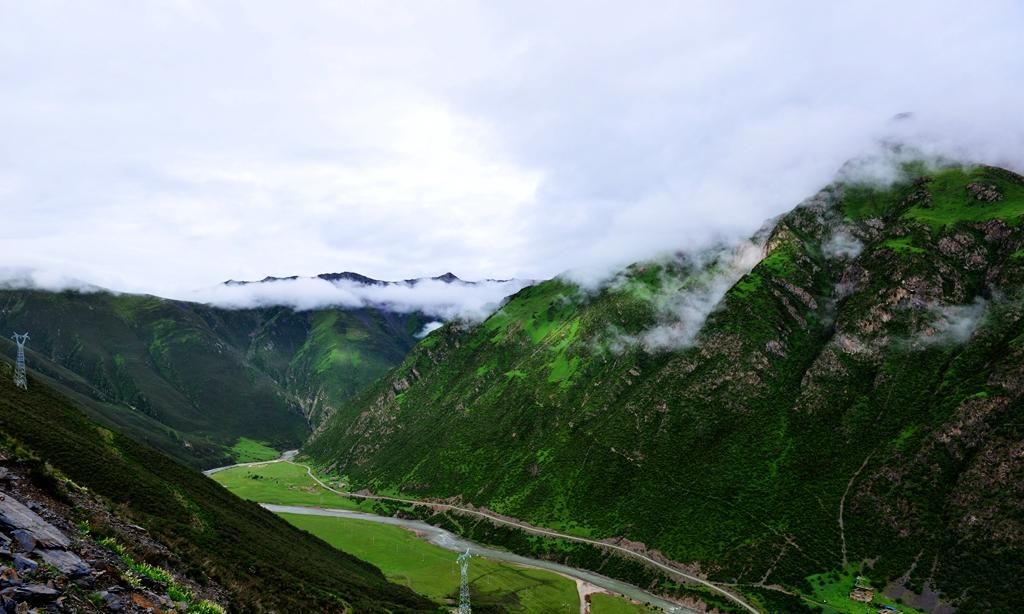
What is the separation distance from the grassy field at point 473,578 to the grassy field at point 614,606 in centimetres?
A: 86

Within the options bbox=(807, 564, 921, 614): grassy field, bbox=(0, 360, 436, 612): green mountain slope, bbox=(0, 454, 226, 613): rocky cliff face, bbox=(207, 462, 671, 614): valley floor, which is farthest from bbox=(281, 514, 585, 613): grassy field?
bbox=(0, 454, 226, 613): rocky cliff face

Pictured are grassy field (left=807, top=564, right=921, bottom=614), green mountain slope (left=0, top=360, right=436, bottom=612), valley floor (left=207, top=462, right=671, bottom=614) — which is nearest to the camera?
green mountain slope (left=0, top=360, right=436, bottom=612)

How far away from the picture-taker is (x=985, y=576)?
410 feet

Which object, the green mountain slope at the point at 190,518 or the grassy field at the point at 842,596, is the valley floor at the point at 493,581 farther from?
the grassy field at the point at 842,596

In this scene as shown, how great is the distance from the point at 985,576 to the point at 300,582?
151 meters

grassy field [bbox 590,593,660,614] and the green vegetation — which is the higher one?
the green vegetation

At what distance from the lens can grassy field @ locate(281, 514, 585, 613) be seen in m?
137

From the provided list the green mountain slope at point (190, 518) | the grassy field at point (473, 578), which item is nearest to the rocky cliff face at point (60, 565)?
the green mountain slope at point (190, 518)

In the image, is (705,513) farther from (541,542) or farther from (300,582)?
(300,582)

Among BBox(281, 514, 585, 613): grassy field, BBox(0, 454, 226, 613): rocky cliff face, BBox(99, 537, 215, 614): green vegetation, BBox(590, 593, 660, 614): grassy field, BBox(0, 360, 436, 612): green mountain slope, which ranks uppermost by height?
BBox(0, 454, 226, 613): rocky cliff face

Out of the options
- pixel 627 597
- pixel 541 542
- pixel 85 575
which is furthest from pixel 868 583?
pixel 85 575

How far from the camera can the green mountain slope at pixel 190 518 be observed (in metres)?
51.4

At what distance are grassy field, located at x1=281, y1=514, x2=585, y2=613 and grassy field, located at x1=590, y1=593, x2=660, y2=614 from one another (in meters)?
0.86

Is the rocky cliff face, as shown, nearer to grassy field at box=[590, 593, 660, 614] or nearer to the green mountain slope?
the green mountain slope
